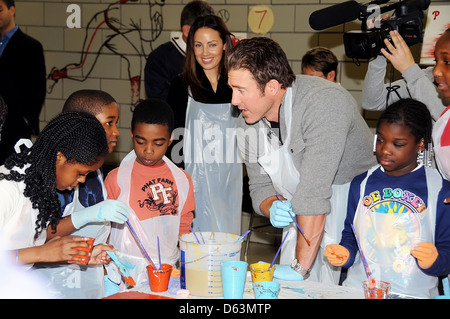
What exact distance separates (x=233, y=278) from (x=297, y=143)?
2.29 feet

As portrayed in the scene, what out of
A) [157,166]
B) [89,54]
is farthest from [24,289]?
[89,54]

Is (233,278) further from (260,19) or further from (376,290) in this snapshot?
(260,19)

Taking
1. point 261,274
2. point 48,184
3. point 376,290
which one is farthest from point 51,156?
point 376,290

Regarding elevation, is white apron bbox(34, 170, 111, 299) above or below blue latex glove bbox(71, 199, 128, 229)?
below

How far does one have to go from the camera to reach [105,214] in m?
1.75

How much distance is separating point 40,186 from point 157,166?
0.79 m

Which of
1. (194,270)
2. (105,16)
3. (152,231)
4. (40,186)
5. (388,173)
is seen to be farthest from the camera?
(105,16)

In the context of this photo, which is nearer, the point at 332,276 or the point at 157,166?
the point at 332,276

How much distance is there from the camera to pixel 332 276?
81.4 inches

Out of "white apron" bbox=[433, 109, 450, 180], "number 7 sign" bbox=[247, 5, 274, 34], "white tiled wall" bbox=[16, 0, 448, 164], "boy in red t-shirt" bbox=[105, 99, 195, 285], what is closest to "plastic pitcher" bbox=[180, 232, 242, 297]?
"boy in red t-shirt" bbox=[105, 99, 195, 285]

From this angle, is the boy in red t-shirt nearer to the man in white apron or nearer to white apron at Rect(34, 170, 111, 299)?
white apron at Rect(34, 170, 111, 299)

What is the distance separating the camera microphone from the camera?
7.55ft

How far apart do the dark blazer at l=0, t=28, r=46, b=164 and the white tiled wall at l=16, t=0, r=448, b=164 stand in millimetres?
991
